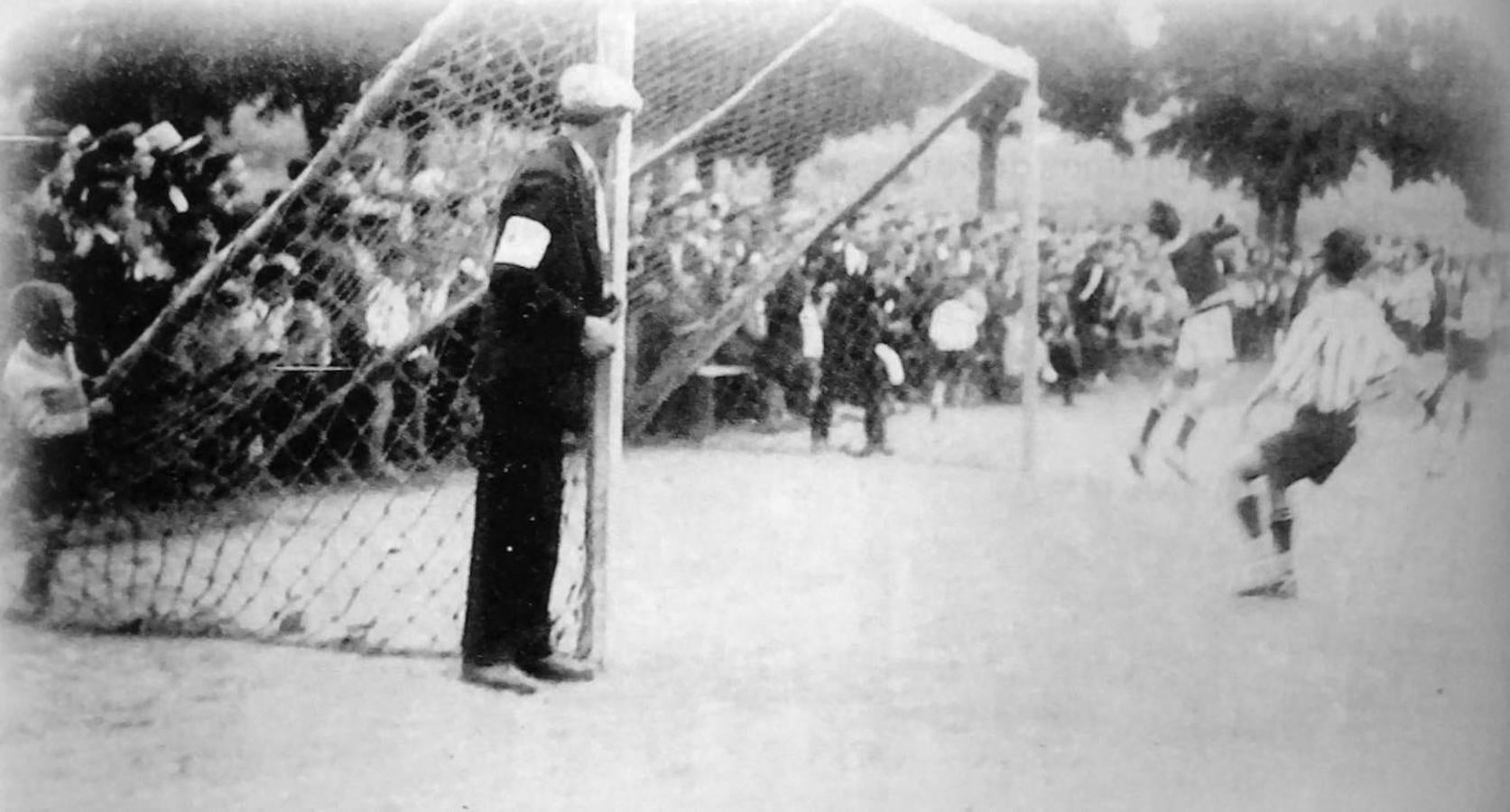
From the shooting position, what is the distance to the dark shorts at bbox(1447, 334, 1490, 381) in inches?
89.8

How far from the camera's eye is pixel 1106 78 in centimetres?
218

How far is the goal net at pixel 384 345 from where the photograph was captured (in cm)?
209

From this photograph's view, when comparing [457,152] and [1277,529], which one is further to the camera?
[1277,529]

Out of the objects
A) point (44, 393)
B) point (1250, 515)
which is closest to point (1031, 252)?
point (1250, 515)

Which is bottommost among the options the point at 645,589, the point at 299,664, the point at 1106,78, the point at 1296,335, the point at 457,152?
the point at 299,664

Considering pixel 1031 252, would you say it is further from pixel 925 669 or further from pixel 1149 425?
pixel 925 669

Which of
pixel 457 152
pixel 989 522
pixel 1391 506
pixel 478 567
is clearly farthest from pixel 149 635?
pixel 1391 506

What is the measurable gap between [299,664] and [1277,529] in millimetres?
1746

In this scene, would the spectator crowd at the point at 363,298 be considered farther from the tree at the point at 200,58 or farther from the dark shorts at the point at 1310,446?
the dark shorts at the point at 1310,446

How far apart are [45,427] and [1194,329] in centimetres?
201

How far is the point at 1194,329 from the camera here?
222 cm

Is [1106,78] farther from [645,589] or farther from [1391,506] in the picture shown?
[645,589]

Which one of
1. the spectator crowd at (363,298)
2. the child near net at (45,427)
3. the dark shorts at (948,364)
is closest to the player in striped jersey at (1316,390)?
the spectator crowd at (363,298)

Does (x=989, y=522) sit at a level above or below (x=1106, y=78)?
below
